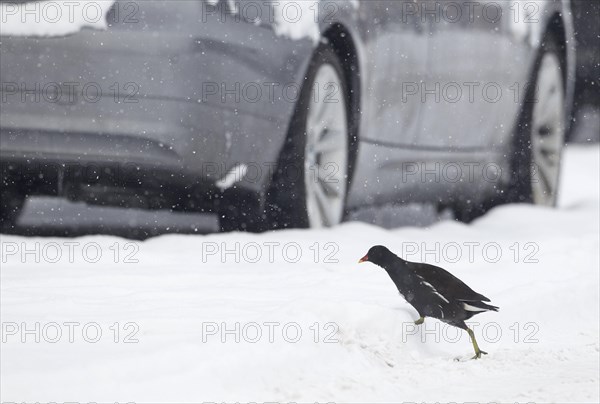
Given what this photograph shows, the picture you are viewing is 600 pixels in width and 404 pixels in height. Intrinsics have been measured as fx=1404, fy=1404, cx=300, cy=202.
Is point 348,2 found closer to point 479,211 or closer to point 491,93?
point 491,93

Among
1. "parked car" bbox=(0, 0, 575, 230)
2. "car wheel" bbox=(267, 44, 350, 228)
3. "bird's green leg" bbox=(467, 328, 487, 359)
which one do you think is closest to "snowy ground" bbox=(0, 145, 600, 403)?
"bird's green leg" bbox=(467, 328, 487, 359)

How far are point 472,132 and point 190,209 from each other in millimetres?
2142

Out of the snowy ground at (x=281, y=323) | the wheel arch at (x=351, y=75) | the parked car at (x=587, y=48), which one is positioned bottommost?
the parked car at (x=587, y=48)

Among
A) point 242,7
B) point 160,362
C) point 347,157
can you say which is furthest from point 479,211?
point 160,362

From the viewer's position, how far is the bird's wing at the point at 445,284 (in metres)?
4.93

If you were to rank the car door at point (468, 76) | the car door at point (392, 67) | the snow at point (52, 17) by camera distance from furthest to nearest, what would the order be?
the car door at point (468, 76)
the car door at point (392, 67)
the snow at point (52, 17)

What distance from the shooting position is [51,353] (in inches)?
163

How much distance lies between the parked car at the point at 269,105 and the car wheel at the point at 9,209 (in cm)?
1

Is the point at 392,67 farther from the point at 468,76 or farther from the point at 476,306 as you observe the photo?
the point at 476,306

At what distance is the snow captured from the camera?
5.50 meters

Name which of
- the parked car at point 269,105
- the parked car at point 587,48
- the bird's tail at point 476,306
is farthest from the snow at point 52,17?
the parked car at point 587,48

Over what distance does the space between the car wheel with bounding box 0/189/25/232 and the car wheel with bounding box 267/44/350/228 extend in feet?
4.13

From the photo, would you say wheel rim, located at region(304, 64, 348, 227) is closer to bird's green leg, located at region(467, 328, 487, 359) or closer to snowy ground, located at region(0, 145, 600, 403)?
snowy ground, located at region(0, 145, 600, 403)

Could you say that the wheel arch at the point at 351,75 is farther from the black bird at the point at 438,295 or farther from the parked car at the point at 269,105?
the black bird at the point at 438,295
